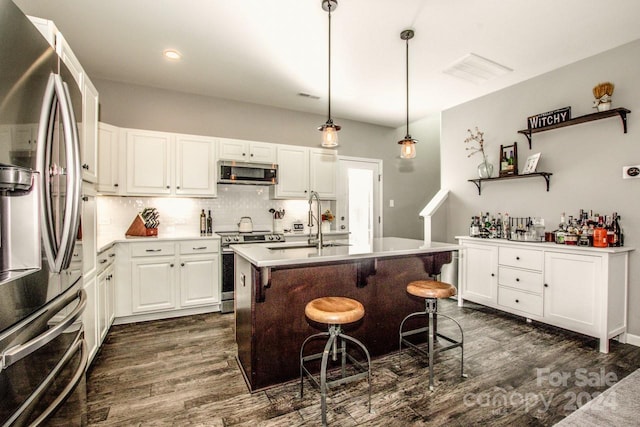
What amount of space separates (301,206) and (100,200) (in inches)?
103

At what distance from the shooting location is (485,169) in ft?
13.5

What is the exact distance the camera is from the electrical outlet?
2859 mm

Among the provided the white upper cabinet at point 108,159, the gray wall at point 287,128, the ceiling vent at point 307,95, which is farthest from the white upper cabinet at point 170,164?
the ceiling vent at point 307,95

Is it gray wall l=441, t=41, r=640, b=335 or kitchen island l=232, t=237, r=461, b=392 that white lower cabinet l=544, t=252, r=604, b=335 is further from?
kitchen island l=232, t=237, r=461, b=392

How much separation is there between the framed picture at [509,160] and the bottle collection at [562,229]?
1.78 ft

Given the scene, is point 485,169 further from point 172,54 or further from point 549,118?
point 172,54

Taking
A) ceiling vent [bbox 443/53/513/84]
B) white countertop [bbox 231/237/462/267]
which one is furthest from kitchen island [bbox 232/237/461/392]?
Answer: ceiling vent [bbox 443/53/513/84]

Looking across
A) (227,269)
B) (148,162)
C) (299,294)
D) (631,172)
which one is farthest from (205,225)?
(631,172)

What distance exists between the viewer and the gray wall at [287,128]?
394cm

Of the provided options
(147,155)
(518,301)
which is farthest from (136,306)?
(518,301)

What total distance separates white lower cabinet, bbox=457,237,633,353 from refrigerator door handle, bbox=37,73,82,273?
3.84m

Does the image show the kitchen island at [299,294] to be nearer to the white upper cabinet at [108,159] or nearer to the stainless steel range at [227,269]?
the stainless steel range at [227,269]

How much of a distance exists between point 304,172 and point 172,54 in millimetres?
2177

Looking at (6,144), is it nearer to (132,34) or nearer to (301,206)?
(132,34)
